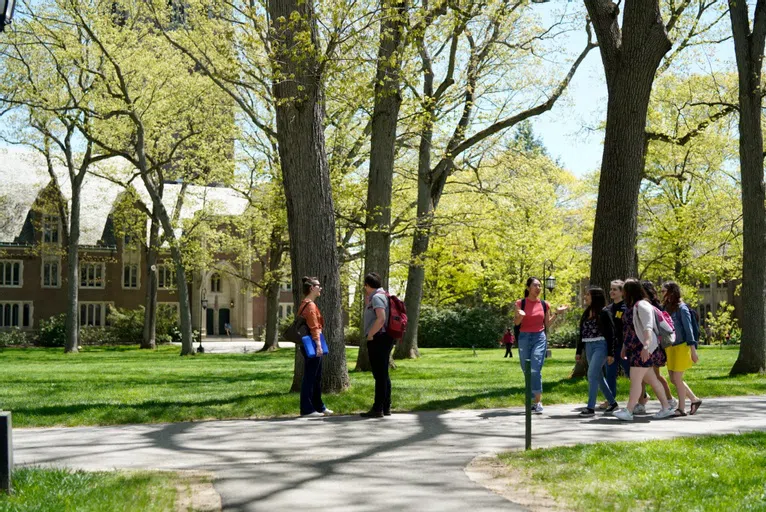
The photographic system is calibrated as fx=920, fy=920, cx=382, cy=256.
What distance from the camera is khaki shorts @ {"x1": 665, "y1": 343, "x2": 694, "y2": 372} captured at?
12688 mm

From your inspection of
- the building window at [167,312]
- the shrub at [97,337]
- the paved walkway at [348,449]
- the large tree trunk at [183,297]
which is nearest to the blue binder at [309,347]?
the paved walkway at [348,449]

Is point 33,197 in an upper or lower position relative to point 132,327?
upper

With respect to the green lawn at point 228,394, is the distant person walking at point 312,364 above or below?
above

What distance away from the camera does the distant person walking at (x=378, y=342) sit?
1191 cm

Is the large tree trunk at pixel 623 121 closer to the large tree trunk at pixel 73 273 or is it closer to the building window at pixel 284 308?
the large tree trunk at pixel 73 273

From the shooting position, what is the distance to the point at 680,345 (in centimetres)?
1268

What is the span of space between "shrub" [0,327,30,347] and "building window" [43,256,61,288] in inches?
226

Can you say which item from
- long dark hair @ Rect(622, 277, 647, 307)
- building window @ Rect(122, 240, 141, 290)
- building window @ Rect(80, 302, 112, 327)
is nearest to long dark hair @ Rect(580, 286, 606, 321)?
long dark hair @ Rect(622, 277, 647, 307)

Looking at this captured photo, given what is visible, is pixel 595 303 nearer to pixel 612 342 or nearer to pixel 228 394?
pixel 612 342

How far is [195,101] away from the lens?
121 ft

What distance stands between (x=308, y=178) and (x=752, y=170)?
1115 cm

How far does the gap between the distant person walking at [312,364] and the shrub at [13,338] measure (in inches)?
1755

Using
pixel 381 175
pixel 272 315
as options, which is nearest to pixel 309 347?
pixel 381 175

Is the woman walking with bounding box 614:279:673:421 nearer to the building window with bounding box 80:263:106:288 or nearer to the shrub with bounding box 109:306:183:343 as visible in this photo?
the shrub with bounding box 109:306:183:343
